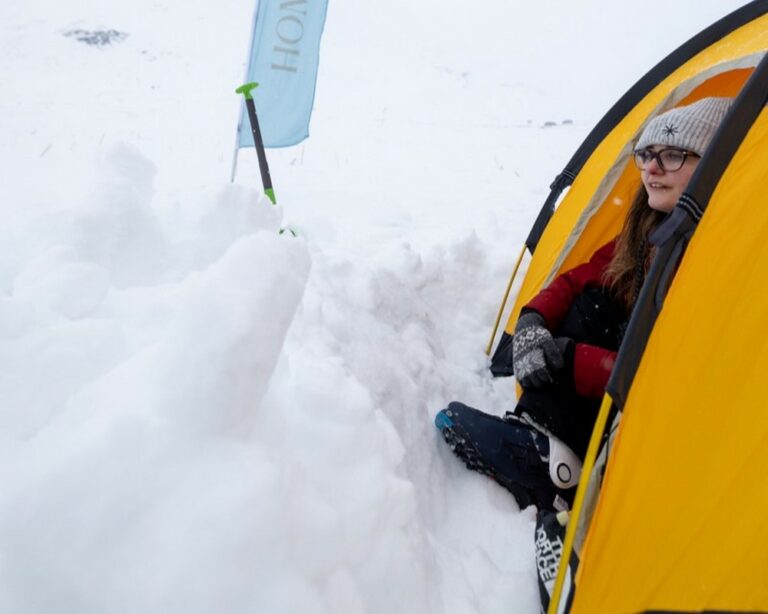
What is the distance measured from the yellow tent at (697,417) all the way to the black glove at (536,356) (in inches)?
20.5

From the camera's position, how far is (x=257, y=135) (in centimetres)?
386

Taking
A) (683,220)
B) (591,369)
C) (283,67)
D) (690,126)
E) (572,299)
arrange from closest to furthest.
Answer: (683,220)
(690,126)
(591,369)
(572,299)
(283,67)

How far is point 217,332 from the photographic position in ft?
3.66

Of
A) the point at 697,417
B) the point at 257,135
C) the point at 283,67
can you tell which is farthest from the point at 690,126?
the point at 283,67

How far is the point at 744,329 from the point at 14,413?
64.0 inches

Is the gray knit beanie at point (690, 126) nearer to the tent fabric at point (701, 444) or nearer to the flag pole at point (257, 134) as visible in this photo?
the tent fabric at point (701, 444)

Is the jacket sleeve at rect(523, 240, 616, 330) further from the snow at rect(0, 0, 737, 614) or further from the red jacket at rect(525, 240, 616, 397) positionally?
the snow at rect(0, 0, 737, 614)

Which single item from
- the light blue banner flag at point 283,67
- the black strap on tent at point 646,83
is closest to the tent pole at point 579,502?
the black strap on tent at point 646,83

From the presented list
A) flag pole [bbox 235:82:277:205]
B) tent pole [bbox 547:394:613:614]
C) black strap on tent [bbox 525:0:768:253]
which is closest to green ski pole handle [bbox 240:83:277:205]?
flag pole [bbox 235:82:277:205]

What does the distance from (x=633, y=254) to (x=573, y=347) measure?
1.50ft

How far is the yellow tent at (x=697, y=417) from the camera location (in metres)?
1.01

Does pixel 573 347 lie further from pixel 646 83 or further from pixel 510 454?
pixel 646 83

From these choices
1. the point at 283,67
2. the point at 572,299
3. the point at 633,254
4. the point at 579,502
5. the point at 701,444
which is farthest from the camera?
the point at 283,67

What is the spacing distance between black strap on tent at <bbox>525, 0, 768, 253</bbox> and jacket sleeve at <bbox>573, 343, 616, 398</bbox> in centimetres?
120
